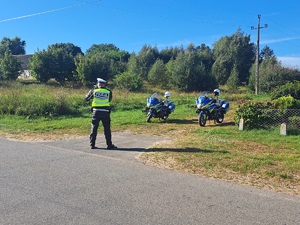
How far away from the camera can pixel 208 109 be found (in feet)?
41.3

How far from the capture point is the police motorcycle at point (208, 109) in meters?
12.5

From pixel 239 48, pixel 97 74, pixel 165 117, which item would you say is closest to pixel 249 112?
pixel 165 117

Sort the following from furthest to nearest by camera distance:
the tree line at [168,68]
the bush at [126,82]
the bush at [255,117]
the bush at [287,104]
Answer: the tree line at [168,68] < the bush at [126,82] < the bush at [287,104] < the bush at [255,117]

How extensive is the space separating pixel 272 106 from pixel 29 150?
9304mm

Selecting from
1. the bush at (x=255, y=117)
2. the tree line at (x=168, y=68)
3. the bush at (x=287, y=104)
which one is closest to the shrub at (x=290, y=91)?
the bush at (x=287, y=104)

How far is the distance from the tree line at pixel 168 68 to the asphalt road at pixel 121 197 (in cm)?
3432

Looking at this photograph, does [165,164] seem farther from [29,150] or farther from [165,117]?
[165,117]

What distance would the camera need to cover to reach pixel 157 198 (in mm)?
4609

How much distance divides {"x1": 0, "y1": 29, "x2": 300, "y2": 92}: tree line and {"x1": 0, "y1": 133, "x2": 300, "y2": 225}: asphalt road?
3432 centimetres

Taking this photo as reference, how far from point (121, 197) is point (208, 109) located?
28.1ft

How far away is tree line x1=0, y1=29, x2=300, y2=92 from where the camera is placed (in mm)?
41594

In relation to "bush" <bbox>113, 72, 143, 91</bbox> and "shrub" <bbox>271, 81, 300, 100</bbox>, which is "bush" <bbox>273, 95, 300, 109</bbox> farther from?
"bush" <bbox>113, 72, 143, 91</bbox>

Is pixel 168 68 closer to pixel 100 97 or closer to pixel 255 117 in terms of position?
pixel 255 117

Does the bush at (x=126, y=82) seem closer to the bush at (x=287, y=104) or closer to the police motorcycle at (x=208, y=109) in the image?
the police motorcycle at (x=208, y=109)
